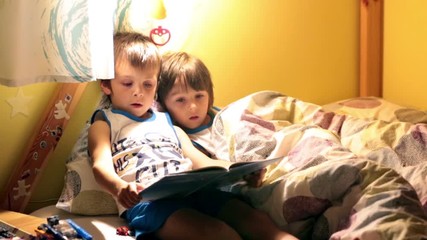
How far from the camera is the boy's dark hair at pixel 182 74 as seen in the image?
1.64 m

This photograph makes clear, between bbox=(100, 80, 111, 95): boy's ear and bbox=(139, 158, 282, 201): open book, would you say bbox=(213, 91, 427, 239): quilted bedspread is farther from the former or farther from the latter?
bbox=(100, 80, 111, 95): boy's ear

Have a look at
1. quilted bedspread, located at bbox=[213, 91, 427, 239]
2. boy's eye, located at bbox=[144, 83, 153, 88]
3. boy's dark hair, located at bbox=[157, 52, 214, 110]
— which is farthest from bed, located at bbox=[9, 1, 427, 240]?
boy's eye, located at bbox=[144, 83, 153, 88]

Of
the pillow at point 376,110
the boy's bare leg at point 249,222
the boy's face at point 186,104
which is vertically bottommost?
the boy's bare leg at point 249,222

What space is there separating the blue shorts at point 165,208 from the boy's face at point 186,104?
34 cm

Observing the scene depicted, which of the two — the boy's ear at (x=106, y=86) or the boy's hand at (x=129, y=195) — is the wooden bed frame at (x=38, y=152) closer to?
the boy's ear at (x=106, y=86)

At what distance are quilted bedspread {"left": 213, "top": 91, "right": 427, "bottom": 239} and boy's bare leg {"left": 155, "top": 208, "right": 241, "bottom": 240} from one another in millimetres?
112

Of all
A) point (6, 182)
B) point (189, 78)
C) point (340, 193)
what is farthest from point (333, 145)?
point (6, 182)

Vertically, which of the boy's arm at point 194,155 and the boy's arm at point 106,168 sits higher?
the boy's arm at point 106,168

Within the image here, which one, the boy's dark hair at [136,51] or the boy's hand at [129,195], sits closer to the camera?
the boy's hand at [129,195]

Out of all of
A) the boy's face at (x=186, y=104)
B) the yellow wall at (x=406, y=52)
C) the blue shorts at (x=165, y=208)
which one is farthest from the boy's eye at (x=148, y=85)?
the yellow wall at (x=406, y=52)

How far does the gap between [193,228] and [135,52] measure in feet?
1.76

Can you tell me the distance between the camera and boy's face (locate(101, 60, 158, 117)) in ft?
4.99

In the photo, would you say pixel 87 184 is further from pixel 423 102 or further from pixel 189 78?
pixel 423 102

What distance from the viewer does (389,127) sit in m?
1.56
